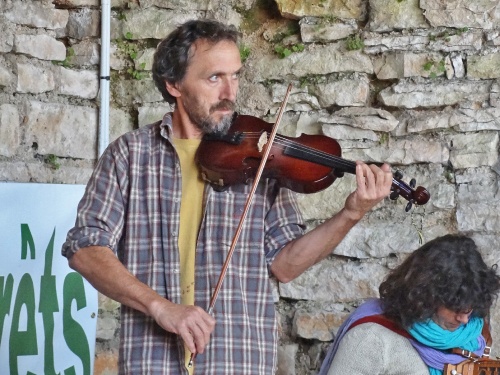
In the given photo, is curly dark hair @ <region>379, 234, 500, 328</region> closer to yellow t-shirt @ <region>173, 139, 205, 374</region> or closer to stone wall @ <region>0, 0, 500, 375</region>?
stone wall @ <region>0, 0, 500, 375</region>

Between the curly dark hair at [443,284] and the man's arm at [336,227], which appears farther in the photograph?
the curly dark hair at [443,284]

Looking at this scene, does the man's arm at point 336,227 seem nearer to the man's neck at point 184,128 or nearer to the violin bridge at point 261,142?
the violin bridge at point 261,142

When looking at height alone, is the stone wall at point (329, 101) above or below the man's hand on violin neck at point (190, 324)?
above

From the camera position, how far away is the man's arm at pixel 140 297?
69.8 inches

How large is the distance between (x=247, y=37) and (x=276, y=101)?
0.78 feet

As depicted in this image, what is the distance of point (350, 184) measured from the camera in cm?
282

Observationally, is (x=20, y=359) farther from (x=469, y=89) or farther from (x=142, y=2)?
(x=469, y=89)

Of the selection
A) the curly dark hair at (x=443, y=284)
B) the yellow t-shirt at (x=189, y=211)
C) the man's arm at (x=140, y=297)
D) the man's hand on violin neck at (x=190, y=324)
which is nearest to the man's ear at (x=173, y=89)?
the yellow t-shirt at (x=189, y=211)

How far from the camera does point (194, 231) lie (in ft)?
6.63

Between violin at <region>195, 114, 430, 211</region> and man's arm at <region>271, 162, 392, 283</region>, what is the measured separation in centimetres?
8

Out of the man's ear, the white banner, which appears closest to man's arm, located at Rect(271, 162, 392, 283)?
the man's ear

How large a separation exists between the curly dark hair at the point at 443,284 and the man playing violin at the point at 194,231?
373mm

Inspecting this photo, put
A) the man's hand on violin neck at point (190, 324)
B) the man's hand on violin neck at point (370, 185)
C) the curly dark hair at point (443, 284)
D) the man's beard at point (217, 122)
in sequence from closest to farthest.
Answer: the man's hand on violin neck at point (190, 324), the man's hand on violin neck at point (370, 185), the man's beard at point (217, 122), the curly dark hair at point (443, 284)

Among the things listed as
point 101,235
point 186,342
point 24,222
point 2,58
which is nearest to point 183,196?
point 101,235
